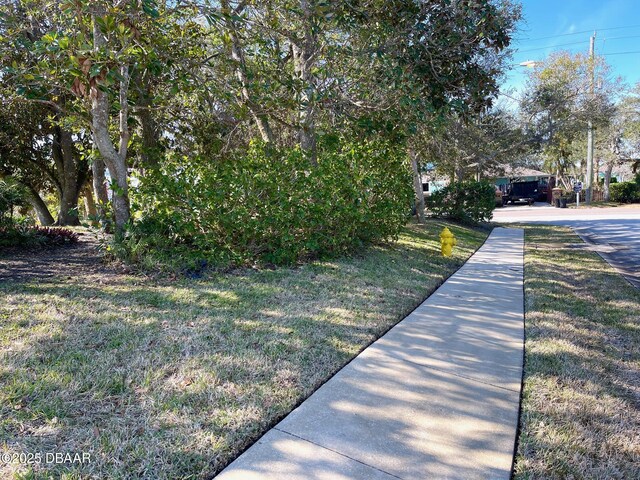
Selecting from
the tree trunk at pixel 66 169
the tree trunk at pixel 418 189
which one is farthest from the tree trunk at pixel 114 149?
the tree trunk at pixel 418 189

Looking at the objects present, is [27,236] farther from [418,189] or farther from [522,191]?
[522,191]

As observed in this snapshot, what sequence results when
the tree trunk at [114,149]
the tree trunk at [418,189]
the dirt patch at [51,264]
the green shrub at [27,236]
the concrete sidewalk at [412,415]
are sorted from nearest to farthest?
the concrete sidewalk at [412,415]
the dirt patch at [51,264]
the tree trunk at [114,149]
the green shrub at [27,236]
the tree trunk at [418,189]

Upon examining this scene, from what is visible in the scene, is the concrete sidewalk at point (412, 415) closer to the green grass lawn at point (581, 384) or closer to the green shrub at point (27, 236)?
the green grass lawn at point (581, 384)

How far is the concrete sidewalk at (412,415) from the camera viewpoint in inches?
87.0

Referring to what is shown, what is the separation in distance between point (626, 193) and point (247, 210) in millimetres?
33108

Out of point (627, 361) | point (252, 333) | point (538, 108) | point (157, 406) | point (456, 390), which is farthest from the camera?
point (538, 108)

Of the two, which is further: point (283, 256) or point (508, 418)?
point (283, 256)

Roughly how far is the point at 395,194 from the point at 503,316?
405 centimetres

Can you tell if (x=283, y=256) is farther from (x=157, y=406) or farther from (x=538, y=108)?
(x=538, y=108)

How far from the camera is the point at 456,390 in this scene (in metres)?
3.04

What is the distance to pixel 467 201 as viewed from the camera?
15.3 meters

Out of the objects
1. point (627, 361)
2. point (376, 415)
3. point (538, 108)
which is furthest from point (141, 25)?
point (538, 108)

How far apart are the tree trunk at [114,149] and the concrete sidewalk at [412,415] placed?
14.9ft

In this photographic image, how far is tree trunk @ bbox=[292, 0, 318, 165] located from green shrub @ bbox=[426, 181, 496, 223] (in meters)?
9.14
